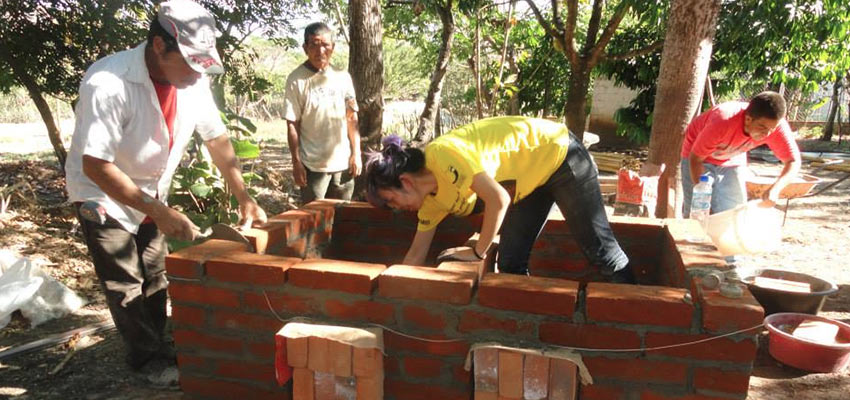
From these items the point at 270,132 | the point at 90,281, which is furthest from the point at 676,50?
the point at 270,132

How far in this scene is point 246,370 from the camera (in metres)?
2.21

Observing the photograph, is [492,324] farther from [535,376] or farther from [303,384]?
[303,384]

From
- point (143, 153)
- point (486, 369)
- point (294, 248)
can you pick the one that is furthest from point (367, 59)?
point (486, 369)

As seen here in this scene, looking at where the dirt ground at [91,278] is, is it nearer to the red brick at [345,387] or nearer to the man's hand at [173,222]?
the man's hand at [173,222]

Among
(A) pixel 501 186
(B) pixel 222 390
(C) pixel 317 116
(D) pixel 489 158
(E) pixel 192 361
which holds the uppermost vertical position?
(C) pixel 317 116

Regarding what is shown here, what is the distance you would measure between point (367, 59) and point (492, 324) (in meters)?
3.65

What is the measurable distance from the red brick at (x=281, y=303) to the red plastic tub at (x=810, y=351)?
2426mm

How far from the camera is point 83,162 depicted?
204cm

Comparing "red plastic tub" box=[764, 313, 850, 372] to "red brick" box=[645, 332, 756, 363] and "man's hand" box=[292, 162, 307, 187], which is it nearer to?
Answer: "red brick" box=[645, 332, 756, 363]

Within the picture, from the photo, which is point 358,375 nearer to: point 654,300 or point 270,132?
point 654,300

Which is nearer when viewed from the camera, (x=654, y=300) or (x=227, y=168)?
(x=654, y=300)

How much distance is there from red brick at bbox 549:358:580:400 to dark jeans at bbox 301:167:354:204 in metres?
2.63

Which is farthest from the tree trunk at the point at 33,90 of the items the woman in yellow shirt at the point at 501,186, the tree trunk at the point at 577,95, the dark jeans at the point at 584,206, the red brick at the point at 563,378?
the tree trunk at the point at 577,95

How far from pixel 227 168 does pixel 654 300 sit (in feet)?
6.61
